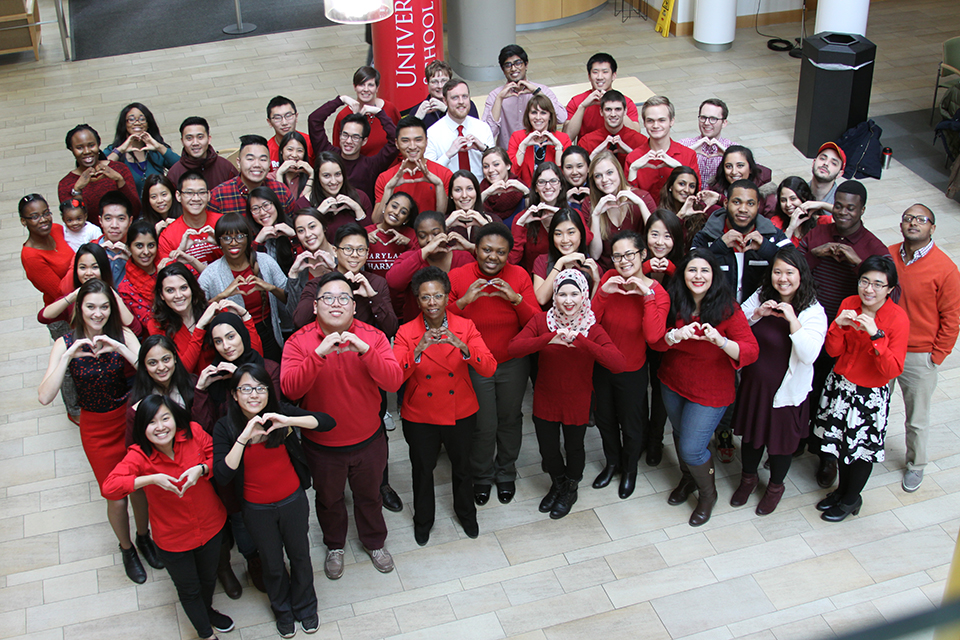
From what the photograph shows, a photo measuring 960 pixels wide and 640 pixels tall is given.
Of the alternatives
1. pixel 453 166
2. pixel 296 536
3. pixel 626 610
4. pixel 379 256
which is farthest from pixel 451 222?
pixel 626 610

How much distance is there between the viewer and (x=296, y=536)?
385 cm

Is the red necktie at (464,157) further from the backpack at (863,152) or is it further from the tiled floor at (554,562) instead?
the backpack at (863,152)


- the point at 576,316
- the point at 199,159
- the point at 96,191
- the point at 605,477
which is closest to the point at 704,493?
the point at 605,477

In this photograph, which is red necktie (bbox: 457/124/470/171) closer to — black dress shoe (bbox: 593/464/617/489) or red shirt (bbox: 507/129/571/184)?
red shirt (bbox: 507/129/571/184)

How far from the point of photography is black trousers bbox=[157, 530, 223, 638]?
3.71 metres

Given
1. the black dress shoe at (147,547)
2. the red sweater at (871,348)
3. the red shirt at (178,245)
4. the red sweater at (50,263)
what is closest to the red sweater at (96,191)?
the red sweater at (50,263)

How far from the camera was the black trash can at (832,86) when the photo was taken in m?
7.77

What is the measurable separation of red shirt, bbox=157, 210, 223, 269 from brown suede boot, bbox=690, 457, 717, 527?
9.00ft

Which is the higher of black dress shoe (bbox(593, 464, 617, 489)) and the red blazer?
the red blazer

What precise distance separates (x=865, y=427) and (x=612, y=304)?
1.33m

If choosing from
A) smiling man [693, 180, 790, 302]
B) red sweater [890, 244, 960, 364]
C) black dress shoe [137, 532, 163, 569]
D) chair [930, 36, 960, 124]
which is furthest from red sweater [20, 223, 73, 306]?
chair [930, 36, 960, 124]

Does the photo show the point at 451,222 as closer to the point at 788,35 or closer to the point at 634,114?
the point at 634,114

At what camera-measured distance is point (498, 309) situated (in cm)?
428

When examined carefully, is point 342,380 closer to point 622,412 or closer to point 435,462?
point 435,462
